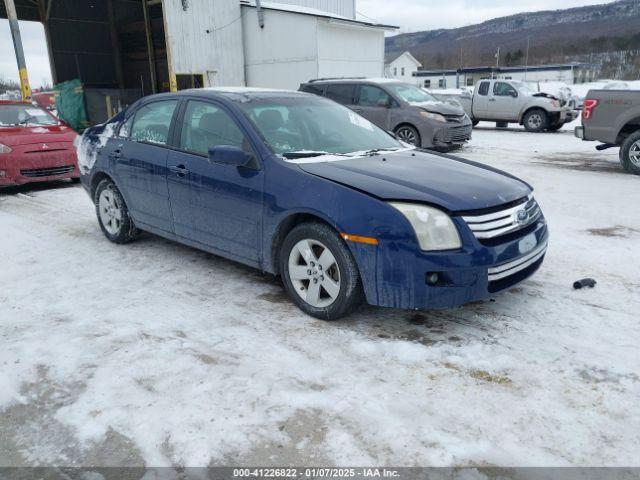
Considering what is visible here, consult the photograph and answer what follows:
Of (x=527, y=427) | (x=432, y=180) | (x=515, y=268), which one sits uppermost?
(x=432, y=180)

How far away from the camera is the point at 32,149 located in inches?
329

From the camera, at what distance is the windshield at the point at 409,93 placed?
453 inches

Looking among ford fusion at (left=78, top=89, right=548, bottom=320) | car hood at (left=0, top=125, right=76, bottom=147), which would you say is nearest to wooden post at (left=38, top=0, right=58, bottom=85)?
car hood at (left=0, top=125, right=76, bottom=147)

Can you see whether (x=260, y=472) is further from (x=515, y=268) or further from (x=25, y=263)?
(x=25, y=263)

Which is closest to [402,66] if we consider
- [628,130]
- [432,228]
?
[628,130]

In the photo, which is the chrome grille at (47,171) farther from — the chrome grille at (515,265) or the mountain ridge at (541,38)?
the mountain ridge at (541,38)

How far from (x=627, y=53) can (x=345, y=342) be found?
11508 cm

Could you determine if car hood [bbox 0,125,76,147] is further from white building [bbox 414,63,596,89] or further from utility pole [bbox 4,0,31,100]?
white building [bbox 414,63,596,89]

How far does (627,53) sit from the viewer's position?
97000 mm

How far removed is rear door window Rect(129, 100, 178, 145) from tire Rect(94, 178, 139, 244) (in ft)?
2.21

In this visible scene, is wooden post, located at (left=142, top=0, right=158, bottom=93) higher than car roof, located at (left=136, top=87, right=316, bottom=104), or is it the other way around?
wooden post, located at (left=142, top=0, right=158, bottom=93)

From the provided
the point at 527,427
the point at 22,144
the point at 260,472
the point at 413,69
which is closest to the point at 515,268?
the point at 527,427

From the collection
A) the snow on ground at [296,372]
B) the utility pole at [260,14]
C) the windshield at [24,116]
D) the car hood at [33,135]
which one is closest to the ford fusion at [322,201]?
the snow on ground at [296,372]

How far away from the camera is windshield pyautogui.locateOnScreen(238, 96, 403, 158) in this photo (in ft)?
13.5
